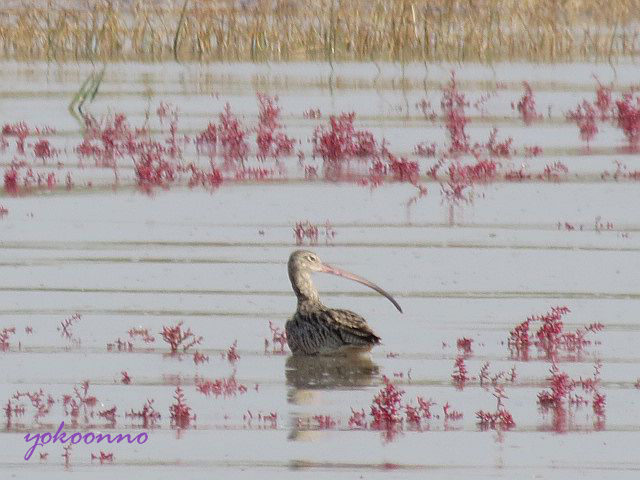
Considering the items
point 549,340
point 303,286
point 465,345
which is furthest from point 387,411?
point 303,286

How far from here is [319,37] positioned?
2873 centimetres

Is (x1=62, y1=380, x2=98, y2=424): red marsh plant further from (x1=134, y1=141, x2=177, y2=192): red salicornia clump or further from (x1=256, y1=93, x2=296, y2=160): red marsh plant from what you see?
(x1=256, y1=93, x2=296, y2=160): red marsh plant

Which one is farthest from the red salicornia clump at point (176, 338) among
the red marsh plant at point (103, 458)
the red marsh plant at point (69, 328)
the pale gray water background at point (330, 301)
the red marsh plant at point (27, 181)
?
the red marsh plant at point (27, 181)

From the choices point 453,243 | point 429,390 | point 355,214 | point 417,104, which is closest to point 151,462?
point 429,390

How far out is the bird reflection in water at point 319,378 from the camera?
30.8ft

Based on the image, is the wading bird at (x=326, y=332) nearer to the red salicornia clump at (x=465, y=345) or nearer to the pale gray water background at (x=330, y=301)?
the pale gray water background at (x=330, y=301)

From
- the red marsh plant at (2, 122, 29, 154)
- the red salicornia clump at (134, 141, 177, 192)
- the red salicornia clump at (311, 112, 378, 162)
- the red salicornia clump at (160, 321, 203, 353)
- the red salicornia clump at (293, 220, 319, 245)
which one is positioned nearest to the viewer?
the red salicornia clump at (160, 321, 203, 353)

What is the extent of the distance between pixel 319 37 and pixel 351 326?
18258 mm

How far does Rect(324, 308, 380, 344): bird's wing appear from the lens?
35.1ft

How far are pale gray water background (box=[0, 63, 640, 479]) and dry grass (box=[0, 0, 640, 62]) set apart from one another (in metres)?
6.98

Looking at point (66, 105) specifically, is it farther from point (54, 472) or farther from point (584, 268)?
point (54, 472)

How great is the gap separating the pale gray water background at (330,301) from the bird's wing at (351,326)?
0.52 ft

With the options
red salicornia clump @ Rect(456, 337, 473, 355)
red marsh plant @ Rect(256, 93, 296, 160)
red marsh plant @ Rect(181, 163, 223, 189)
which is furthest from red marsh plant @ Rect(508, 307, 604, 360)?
red marsh plant @ Rect(256, 93, 296, 160)

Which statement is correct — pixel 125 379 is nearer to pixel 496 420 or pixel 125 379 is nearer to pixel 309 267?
pixel 496 420
